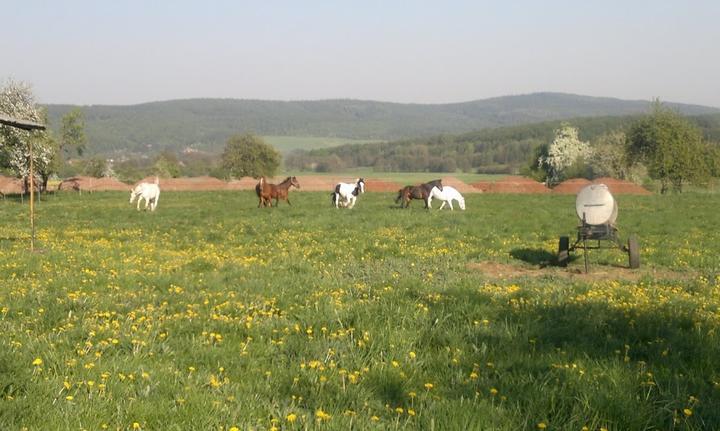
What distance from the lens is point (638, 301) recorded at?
1035 centimetres

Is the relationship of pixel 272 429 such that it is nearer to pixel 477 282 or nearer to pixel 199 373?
pixel 199 373

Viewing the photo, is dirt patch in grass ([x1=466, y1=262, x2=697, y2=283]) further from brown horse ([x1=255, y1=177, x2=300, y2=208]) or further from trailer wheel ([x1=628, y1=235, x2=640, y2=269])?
brown horse ([x1=255, y1=177, x2=300, y2=208])

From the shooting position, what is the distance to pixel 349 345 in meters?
7.18

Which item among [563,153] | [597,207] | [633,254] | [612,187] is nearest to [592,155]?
[563,153]

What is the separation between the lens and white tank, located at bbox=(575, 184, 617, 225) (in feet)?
54.7

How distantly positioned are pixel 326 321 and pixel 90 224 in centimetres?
2064

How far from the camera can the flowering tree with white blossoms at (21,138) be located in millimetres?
44031

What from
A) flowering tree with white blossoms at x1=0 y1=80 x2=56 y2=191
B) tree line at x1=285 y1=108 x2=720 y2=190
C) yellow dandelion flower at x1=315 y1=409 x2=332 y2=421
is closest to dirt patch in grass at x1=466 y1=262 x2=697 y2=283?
yellow dandelion flower at x1=315 y1=409 x2=332 y2=421

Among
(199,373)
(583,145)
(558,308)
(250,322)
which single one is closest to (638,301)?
(558,308)

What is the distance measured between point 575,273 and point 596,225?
193 centimetres

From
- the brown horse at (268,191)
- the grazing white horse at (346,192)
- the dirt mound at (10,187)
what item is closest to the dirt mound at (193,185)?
the dirt mound at (10,187)

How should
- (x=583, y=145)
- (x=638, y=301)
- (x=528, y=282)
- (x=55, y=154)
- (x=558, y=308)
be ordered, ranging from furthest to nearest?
1. (x=583, y=145)
2. (x=55, y=154)
3. (x=528, y=282)
4. (x=638, y=301)
5. (x=558, y=308)

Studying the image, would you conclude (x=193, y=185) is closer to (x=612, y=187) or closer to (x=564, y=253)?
(x=612, y=187)

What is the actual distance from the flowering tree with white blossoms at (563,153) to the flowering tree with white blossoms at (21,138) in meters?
82.4
